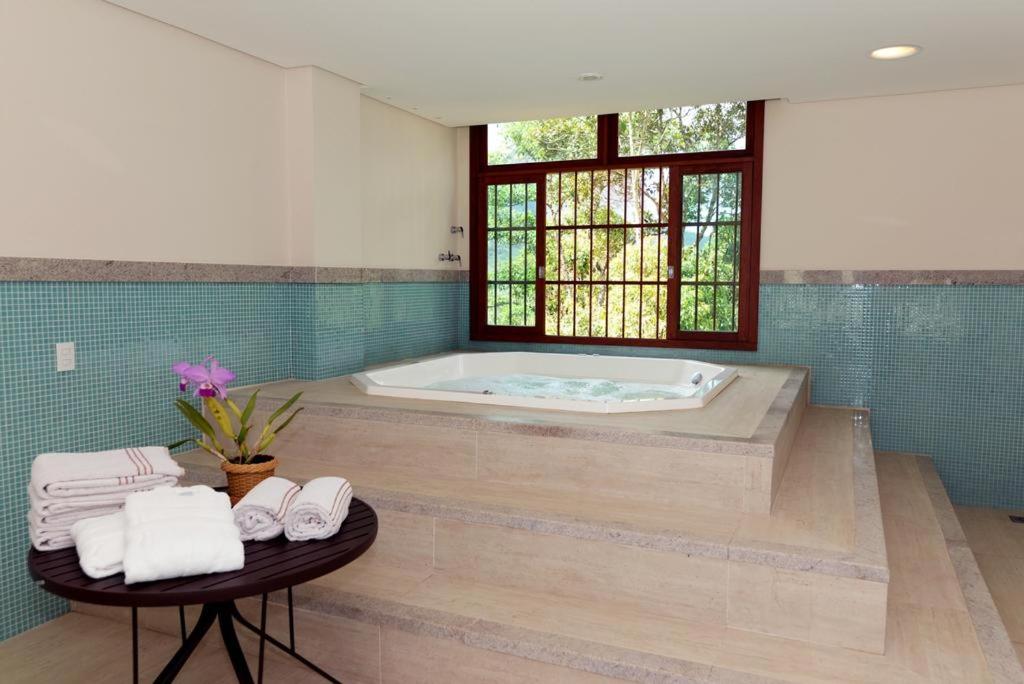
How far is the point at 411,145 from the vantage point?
515 cm

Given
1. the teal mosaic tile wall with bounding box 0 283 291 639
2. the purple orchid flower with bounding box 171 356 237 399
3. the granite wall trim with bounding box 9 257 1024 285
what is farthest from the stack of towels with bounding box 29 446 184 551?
the granite wall trim with bounding box 9 257 1024 285

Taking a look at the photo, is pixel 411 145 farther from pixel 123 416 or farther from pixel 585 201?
pixel 123 416

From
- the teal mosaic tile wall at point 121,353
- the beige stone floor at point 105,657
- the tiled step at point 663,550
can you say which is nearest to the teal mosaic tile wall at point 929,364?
the tiled step at point 663,550

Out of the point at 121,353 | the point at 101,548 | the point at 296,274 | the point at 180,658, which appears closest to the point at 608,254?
the point at 296,274

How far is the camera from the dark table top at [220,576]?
→ 151 centimetres

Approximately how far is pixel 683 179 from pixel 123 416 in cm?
366

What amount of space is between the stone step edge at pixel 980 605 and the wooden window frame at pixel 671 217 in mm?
1661

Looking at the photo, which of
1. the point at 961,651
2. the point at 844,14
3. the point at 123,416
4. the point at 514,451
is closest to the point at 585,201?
the point at 844,14

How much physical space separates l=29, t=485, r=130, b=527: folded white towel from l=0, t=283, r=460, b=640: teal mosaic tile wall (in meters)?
1.24

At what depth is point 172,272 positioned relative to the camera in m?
3.42

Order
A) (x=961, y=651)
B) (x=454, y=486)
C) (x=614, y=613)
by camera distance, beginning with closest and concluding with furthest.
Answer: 1. (x=961, y=651)
2. (x=614, y=613)
3. (x=454, y=486)

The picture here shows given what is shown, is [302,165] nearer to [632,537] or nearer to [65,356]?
[65,356]

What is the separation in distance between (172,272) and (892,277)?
158 inches

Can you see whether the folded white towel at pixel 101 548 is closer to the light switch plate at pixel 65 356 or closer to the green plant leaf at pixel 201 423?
the green plant leaf at pixel 201 423
